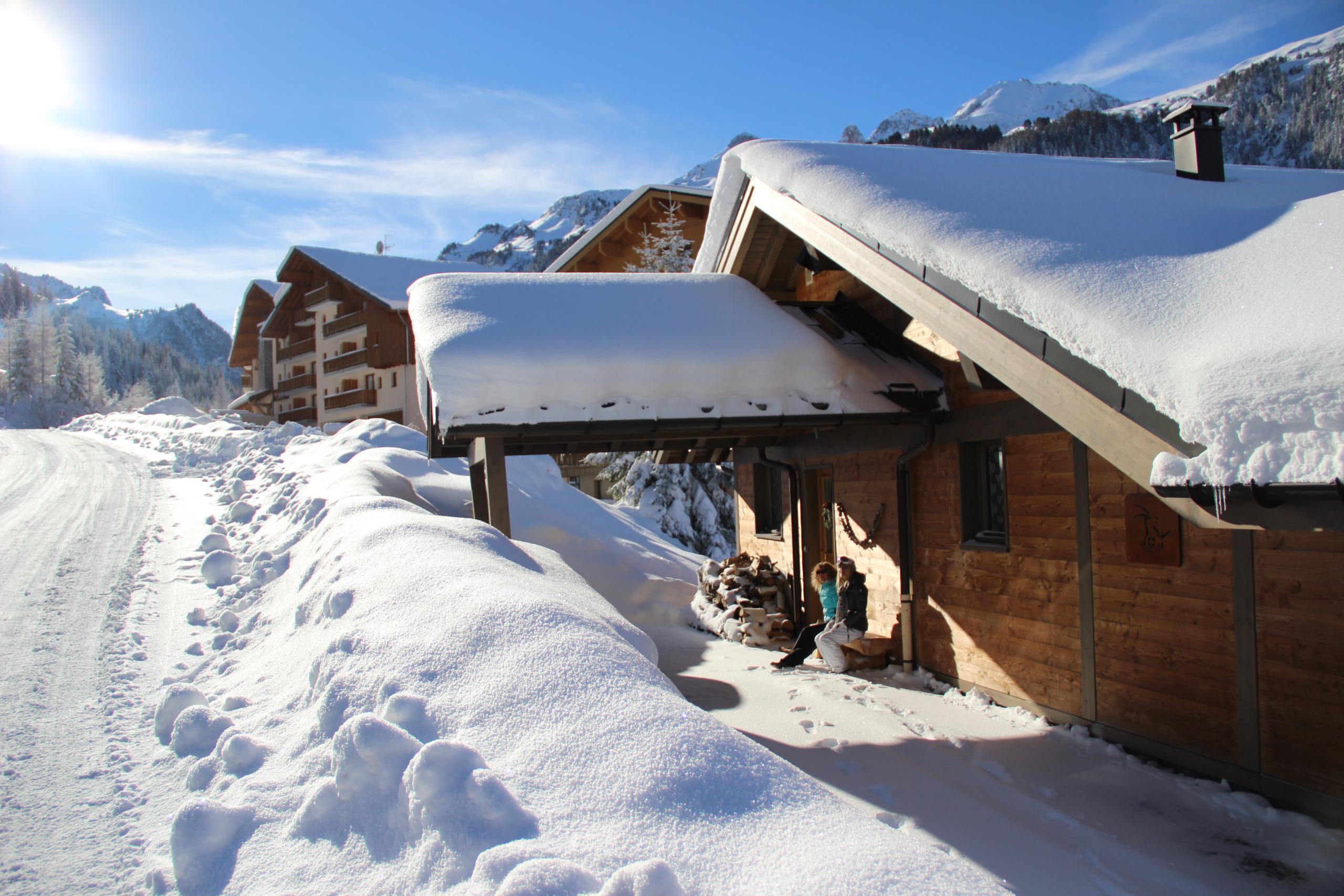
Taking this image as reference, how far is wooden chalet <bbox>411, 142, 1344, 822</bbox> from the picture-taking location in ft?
14.7

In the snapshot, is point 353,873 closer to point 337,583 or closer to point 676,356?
point 337,583

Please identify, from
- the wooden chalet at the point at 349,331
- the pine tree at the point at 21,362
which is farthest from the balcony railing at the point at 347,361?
the pine tree at the point at 21,362

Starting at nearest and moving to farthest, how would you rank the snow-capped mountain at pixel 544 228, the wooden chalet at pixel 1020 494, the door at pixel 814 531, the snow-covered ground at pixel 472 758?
the snow-covered ground at pixel 472 758 < the wooden chalet at pixel 1020 494 < the door at pixel 814 531 < the snow-capped mountain at pixel 544 228

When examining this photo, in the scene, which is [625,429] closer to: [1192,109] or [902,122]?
[1192,109]

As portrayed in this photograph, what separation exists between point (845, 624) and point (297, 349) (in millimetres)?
40996

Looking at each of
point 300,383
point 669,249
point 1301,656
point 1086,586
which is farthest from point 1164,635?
point 300,383

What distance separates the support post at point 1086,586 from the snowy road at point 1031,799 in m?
0.37

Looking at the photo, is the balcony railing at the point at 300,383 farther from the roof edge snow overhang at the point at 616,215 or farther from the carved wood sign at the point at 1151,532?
the carved wood sign at the point at 1151,532

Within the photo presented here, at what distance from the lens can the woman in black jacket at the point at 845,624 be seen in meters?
8.48

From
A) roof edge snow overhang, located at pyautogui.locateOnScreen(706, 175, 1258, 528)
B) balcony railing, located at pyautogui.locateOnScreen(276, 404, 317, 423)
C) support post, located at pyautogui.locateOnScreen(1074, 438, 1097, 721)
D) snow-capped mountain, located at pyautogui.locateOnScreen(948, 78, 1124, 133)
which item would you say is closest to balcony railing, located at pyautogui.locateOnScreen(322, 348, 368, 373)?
balcony railing, located at pyautogui.locateOnScreen(276, 404, 317, 423)

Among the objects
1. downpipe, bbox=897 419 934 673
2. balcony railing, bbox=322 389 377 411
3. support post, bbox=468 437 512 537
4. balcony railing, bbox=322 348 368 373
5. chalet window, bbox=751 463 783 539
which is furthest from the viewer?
balcony railing, bbox=322 389 377 411

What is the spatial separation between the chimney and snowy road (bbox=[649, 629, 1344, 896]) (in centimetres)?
542

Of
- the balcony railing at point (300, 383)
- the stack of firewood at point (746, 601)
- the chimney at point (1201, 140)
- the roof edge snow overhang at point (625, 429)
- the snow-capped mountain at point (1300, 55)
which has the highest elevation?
the snow-capped mountain at point (1300, 55)

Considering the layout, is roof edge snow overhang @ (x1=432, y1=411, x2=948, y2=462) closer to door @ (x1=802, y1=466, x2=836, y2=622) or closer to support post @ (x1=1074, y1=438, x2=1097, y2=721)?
support post @ (x1=1074, y1=438, x2=1097, y2=721)
